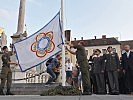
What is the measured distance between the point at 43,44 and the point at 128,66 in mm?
3428

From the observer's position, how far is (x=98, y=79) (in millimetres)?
9844

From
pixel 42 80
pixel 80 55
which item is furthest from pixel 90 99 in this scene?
pixel 42 80

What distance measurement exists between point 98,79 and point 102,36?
171 feet

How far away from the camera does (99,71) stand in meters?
9.74

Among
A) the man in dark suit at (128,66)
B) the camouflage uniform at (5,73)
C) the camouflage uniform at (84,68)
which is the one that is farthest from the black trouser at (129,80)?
the camouflage uniform at (5,73)

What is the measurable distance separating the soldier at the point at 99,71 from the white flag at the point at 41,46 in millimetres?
1487

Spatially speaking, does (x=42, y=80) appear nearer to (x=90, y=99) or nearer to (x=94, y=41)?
(x=90, y=99)

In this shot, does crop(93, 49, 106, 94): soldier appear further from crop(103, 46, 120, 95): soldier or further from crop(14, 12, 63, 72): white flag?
crop(14, 12, 63, 72): white flag

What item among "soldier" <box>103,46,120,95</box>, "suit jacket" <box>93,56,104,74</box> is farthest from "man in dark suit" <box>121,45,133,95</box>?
"suit jacket" <box>93,56,104,74</box>

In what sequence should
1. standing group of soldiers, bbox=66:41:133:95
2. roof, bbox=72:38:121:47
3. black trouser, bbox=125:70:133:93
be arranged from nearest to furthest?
standing group of soldiers, bbox=66:41:133:95
black trouser, bbox=125:70:133:93
roof, bbox=72:38:121:47

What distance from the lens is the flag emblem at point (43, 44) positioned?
10.0 metres

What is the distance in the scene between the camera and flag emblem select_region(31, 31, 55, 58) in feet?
32.9

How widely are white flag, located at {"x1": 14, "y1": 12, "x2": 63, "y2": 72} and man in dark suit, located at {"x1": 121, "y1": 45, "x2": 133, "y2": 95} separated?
8.12 feet

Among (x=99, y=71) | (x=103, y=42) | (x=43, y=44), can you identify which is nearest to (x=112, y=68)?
(x=99, y=71)
